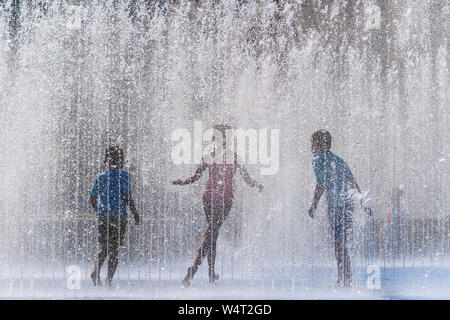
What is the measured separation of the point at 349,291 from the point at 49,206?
11710mm

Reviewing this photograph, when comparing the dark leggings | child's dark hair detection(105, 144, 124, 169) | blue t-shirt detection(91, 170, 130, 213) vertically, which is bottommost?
the dark leggings

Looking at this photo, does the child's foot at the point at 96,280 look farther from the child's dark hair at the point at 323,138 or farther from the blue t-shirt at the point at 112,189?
the child's dark hair at the point at 323,138

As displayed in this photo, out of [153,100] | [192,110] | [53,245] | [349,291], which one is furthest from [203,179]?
[349,291]

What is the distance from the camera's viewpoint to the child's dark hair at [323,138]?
5.29 m

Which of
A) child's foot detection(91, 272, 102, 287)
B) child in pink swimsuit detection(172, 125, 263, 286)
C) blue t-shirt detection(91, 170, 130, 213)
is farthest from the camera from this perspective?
child in pink swimsuit detection(172, 125, 263, 286)

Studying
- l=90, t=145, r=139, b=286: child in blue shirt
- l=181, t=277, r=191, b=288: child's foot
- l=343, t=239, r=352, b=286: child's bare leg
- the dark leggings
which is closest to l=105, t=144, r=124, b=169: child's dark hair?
l=90, t=145, r=139, b=286: child in blue shirt

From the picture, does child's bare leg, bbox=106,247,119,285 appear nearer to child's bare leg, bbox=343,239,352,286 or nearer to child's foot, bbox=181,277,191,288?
child's foot, bbox=181,277,191,288

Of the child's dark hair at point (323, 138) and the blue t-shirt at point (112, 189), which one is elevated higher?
the child's dark hair at point (323, 138)

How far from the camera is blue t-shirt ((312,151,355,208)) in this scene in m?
5.14

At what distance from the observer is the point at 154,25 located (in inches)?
647

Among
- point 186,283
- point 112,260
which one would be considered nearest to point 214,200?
point 186,283

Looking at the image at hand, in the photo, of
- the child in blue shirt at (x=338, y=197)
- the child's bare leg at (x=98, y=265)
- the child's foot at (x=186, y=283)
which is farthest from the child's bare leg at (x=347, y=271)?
the child's bare leg at (x=98, y=265)

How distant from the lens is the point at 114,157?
201 inches

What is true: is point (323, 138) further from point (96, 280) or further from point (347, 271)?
point (96, 280)
